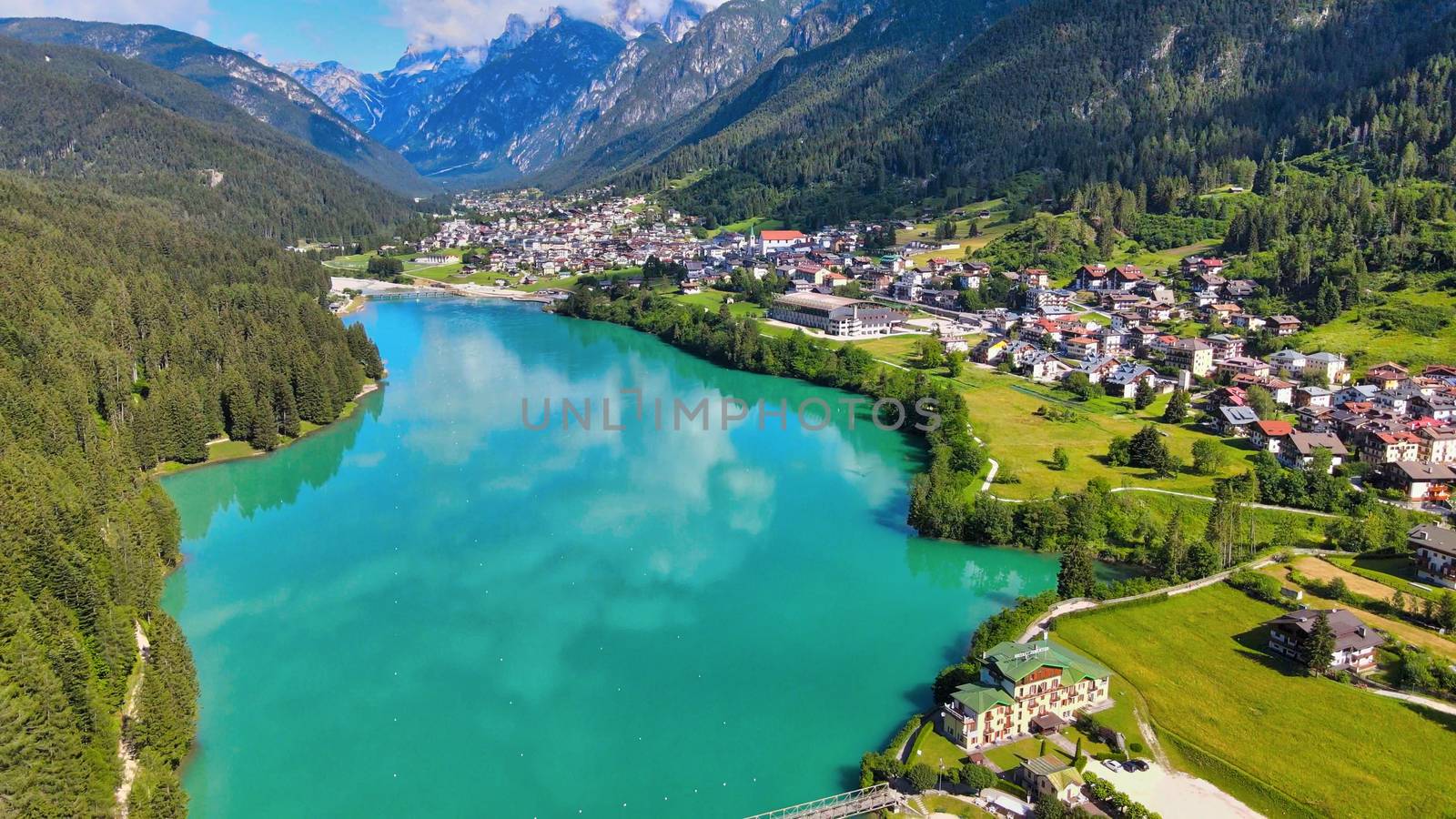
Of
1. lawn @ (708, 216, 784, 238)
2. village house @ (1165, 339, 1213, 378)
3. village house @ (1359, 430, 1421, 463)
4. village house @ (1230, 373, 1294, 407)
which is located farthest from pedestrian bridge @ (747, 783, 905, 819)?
lawn @ (708, 216, 784, 238)

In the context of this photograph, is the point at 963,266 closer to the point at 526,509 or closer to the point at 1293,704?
the point at 526,509

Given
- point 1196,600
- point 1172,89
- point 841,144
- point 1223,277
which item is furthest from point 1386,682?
point 841,144

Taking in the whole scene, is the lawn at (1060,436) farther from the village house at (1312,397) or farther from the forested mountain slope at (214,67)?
the forested mountain slope at (214,67)

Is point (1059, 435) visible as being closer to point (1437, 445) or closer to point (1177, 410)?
point (1177, 410)

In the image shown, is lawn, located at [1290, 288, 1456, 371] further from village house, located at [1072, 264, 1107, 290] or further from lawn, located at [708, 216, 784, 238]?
lawn, located at [708, 216, 784, 238]

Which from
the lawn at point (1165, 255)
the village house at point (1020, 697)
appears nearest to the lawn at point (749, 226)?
the lawn at point (1165, 255)
